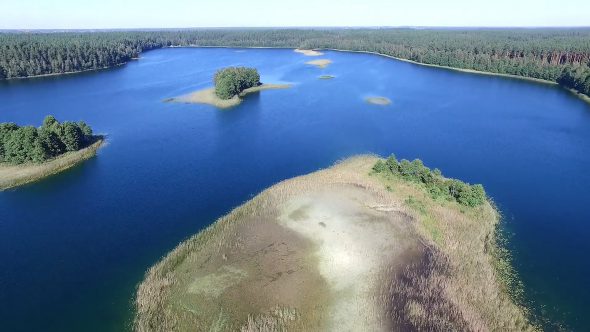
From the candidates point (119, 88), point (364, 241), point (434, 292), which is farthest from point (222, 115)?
point (434, 292)

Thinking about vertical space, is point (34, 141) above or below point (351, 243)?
above

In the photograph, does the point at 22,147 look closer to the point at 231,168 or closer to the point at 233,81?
the point at 231,168

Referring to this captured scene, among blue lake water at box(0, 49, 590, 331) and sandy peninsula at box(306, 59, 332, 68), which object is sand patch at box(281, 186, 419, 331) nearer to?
blue lake water at box(0, 49, 590, 331)

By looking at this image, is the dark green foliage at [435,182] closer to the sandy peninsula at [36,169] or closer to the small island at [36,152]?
the sandy peninsula at [36,169]

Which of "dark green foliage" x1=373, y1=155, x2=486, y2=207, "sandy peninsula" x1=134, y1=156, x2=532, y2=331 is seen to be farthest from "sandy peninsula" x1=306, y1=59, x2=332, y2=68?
"sandy peninsula" x1=134, y1=156, x2=532, y2=331

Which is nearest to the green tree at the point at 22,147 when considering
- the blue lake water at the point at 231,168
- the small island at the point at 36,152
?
the small island at the point at 36,152

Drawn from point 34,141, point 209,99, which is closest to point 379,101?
point 209,99
